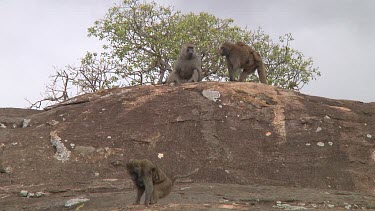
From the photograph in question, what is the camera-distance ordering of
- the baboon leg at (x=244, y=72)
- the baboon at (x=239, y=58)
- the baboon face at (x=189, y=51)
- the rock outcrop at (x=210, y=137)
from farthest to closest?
the baboon leg at (x=244, y=72) → the baboon at (x=239, y=58) → the baboon face at (x=189, y=51) → the rock outcrop at (x=210, y=137)

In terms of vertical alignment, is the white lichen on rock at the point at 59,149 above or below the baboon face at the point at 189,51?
Answer: below

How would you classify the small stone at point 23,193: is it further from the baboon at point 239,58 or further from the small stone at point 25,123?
the baboon at point 239,58

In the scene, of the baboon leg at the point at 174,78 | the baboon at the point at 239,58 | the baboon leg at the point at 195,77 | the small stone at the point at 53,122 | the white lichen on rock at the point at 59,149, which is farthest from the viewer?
the baboon at the point at 239,58

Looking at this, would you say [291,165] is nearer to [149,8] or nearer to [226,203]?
[226,203]

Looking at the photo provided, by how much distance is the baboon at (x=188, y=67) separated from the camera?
1529cm

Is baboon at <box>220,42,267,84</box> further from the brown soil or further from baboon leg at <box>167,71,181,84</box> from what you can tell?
the brown soil

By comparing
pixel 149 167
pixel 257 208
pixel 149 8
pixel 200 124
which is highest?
pixel 149 8

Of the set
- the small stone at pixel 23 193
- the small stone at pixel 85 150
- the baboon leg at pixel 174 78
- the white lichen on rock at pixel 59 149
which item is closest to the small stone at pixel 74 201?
the small stone at pixel 23 193

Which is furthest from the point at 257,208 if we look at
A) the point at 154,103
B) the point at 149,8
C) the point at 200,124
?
the point at 149,8

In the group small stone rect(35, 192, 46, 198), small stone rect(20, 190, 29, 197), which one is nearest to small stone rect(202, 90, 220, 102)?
small stone rect(35, 192, 46, 198)

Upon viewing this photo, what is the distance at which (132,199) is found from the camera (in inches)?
336

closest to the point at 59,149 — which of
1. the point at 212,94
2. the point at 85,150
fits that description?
the point at 85,150

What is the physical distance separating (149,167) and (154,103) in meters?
4.89

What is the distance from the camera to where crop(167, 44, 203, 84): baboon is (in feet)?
50.2
